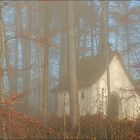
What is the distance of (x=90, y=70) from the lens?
34.0 m

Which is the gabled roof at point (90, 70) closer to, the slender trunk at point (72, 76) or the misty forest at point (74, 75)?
the misty forest at point (74, 75)

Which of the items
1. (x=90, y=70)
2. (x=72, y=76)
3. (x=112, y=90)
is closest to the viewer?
(x=72, y=76)

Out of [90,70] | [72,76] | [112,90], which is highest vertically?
[90,70]

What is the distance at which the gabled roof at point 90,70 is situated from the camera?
3186cm

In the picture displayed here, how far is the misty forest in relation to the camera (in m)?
16.4

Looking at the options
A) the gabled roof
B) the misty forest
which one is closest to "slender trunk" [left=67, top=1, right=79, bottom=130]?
the misty forest

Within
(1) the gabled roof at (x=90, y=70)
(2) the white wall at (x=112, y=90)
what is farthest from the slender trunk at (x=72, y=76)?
(1) the gabled roof at (x=90, y=70)

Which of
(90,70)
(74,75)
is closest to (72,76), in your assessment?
(74,75)

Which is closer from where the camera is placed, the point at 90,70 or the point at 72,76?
the point at 72,76

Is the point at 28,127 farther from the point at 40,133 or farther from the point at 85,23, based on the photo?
the point at 85,23

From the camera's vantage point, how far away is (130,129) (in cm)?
1745

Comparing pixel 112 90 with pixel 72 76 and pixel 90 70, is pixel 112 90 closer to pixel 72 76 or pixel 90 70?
pixel 90 70

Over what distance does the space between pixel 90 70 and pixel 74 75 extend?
1355 centimetres

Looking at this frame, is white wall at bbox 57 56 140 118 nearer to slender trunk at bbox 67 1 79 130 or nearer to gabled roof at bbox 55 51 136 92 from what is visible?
gabled roof at bbox 55 51 136 92
